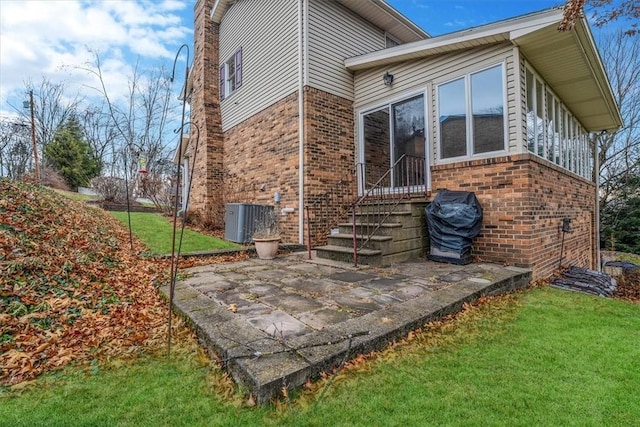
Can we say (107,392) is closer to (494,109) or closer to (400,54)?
(494,109)

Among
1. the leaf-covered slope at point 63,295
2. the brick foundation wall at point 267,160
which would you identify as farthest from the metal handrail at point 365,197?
the leaf-covered slope at point 63,295

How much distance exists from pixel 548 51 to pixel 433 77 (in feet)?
5.86

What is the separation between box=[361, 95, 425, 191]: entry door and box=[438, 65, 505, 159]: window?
1.77 feet

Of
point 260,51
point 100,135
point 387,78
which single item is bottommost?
point 387,78

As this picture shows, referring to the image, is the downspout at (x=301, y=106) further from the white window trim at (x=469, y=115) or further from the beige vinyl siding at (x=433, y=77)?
A: the white window trim at (x=469, y=115)

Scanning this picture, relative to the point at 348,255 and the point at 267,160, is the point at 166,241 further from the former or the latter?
the point at 348,255

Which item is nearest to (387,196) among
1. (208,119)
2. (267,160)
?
(267,160)

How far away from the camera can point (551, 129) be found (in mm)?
6531

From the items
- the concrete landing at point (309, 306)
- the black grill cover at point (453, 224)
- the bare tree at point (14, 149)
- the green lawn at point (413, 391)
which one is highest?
the bare tree at point (14, 149)

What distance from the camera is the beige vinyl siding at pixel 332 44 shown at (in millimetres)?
7051

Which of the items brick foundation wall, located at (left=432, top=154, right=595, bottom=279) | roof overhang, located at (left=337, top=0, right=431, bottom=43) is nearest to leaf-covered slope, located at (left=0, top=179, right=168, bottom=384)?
brick foundation wall, located at (left=432, top=154, right=595, bottom=279)

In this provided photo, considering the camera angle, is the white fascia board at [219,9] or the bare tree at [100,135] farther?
the bare tree at [100,135]

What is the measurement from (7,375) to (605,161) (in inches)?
833

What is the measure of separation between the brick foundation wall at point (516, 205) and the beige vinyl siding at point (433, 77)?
0.45m
